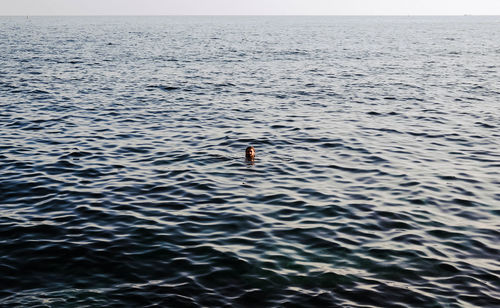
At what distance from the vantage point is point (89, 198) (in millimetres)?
17406

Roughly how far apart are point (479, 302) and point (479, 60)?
58.3 meters

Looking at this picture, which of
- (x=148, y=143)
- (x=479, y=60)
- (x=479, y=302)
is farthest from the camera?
(x=479, y=60)

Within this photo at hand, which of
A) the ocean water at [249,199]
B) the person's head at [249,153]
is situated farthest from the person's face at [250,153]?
the ocean water at [249,199]

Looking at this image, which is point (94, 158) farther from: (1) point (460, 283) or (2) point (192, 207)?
(1) point (460, 283)

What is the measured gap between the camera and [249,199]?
17.5 m

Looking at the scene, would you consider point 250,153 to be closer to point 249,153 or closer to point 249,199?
point 249,153

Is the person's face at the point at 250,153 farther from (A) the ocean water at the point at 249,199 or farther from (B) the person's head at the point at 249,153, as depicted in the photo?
(A) the ocean water at the point at 249,199

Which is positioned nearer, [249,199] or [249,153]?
[249,199]

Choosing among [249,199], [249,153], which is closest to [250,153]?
[249,153]

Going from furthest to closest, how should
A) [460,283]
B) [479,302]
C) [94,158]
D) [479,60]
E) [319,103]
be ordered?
[479,60]
[319,103]
[94,158]
[460,283]
[479,302]

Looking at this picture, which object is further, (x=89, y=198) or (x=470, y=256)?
(x=89, y=198)

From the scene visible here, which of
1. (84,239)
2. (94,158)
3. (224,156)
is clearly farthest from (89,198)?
(224,156)

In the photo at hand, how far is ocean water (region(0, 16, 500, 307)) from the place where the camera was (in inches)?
472

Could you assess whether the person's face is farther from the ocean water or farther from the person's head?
the ocean water
